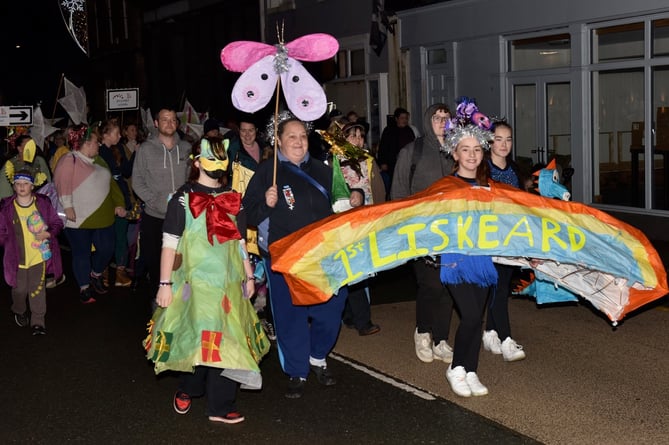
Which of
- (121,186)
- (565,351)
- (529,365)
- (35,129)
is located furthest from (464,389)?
(35,129)

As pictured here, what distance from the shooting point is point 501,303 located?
781 centimetres

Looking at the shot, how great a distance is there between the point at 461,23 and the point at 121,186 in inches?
331

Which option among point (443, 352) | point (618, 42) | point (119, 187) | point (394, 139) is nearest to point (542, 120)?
point (618, 42)

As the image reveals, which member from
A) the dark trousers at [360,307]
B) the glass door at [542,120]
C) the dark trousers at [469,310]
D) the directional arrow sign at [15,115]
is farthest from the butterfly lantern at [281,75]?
the directional arrow sign at [15,115]

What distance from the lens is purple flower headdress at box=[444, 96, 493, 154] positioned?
700 cm

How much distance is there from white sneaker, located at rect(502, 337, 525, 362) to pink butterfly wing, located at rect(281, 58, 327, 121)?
2308 mm

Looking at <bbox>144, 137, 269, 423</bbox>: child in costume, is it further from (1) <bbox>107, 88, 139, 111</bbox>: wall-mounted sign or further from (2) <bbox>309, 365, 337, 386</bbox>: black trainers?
(1) <bbox>107, 88, 139, 111</bbox>: wall-mounted sign

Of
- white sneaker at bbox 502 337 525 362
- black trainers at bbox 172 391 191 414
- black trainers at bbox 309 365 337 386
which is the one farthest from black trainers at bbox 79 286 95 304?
white sneaker at bbox 502 337 525 362

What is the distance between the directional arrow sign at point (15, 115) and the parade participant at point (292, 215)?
15.4m

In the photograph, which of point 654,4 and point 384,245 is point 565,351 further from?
point 654,4

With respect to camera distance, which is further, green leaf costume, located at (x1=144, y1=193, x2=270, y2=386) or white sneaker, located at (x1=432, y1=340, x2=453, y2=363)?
white sneaker, located at (x1=432, y1=340, x2=453, y2=363)

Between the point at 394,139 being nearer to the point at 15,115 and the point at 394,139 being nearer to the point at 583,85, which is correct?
the point at 583,85

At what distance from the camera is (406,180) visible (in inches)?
321

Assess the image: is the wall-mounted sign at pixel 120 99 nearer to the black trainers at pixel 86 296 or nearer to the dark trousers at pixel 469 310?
the black trainers at pixel 86 296
